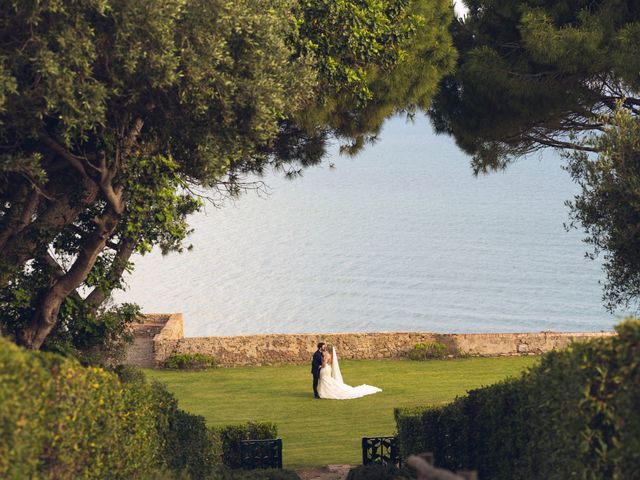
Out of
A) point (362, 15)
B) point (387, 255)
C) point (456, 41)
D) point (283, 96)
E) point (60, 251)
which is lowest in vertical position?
point (60, 251)

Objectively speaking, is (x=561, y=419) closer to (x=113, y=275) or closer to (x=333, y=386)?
(x=113, y=275)

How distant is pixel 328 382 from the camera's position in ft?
95.9

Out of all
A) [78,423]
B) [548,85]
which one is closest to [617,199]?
[548,85]

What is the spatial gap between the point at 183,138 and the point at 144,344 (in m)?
23.0

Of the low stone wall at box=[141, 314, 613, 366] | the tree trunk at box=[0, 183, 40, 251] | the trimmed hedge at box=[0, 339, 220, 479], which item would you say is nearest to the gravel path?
the trimmed hedge at box=[0, 339, 220, 479]

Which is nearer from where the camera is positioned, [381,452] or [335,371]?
[381,452]

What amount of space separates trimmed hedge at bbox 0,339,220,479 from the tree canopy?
4.01m

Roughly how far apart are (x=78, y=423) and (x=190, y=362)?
22917mm

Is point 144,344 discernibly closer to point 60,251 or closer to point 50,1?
point 60,251

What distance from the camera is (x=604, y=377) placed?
10539 millimetres

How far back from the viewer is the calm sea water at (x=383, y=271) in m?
81.6

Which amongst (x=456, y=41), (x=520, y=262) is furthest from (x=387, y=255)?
(x=456, y=41)

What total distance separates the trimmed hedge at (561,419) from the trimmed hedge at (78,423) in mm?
4858

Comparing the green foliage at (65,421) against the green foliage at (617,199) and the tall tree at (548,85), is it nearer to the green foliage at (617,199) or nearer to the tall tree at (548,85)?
the green foliage at (617,199)
